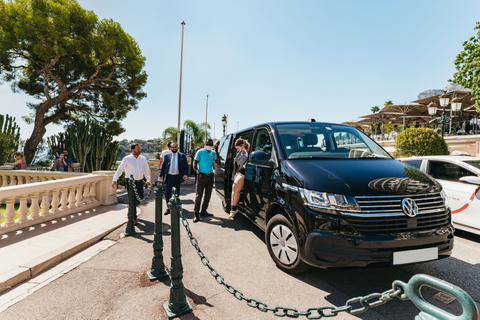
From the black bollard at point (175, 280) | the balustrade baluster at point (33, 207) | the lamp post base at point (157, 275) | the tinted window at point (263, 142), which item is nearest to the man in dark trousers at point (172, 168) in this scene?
the tinted window at point (263, 142)

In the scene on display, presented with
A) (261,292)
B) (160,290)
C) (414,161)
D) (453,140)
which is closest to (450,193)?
(414,161)

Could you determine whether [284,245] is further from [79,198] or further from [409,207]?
[79,198]

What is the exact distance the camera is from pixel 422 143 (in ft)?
33.1

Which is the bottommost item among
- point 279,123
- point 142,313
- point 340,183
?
point 142,313

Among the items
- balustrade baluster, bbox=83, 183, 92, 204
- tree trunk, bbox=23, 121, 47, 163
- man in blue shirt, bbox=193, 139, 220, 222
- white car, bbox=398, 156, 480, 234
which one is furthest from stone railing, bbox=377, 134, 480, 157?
tree trunk, bbox=23, 121, 47, 163

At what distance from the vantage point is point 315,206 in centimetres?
256

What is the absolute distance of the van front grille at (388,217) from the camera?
7.82 ft

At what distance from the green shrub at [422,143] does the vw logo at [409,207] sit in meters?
9.42

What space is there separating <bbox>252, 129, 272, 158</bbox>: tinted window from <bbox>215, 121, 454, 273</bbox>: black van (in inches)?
10.4

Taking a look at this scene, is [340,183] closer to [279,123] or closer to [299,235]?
[299,235]

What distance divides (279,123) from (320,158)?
41.5 inches

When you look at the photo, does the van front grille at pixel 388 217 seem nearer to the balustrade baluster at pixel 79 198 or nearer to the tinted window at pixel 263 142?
the tinted window at pixel 263 142

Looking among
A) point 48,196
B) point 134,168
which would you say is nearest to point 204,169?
point 134,168

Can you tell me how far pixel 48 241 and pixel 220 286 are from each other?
332cm
